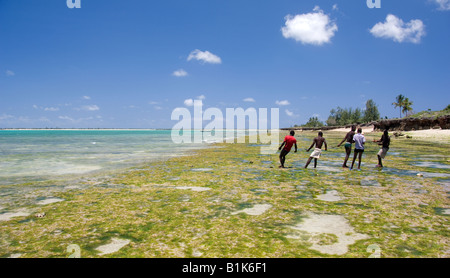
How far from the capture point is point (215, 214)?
6.97 m

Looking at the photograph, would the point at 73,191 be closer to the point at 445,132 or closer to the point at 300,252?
the point at 300,252

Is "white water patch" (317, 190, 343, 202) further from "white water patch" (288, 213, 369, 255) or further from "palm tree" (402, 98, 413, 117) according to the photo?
"palm tree" (402, 98, 413, 117)

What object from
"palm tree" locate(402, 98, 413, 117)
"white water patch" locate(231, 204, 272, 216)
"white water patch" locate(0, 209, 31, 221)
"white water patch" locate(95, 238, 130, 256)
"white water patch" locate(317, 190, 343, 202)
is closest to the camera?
"white water patch" locate(95, 238, 130, 256)

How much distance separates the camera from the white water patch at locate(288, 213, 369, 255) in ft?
16.2

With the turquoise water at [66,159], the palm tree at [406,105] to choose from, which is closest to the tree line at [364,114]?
the palm tree at [406,105]

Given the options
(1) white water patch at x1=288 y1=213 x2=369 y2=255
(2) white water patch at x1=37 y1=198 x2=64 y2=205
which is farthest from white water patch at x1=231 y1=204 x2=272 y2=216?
(2) white water patch at x1=37 y1=198 x2=64 y2=205

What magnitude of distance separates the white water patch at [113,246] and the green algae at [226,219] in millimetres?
108

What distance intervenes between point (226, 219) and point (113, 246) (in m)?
2.67

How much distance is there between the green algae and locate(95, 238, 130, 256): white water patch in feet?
0.36

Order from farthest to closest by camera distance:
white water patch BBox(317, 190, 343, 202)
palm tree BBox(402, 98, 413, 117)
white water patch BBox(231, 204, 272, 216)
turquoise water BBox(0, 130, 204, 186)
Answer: palm tree BBox(402, 98, 413, 117) → turquoise water BBox(0, 130, 204, 186) → white water patch BBox(317, 190, 343, 202) → white water patch BBox(231, 204, 272, 216)

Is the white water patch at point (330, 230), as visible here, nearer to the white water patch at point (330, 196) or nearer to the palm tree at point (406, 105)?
the white water patch at point (330, 196)

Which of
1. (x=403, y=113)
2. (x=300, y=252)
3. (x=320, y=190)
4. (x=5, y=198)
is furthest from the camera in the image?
(x=403, y=113)
